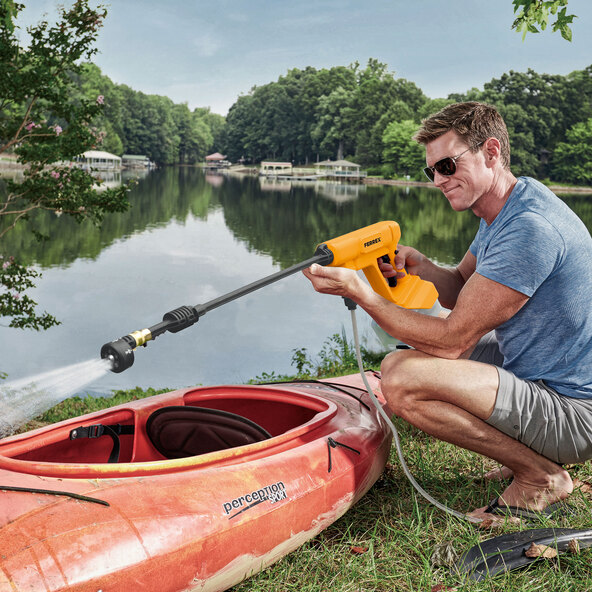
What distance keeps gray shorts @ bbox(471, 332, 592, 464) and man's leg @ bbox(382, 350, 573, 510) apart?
49 millimetres

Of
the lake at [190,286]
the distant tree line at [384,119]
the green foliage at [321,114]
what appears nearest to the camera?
the lake at [190,286]

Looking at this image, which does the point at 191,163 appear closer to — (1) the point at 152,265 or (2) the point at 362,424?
(1) the point at 152,265

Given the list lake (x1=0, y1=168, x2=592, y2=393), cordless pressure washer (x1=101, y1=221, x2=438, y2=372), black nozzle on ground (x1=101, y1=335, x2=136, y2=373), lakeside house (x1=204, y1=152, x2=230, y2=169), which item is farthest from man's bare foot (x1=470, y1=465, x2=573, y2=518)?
lakeside house (x1=204, y1=152, x2=230, y2=169)

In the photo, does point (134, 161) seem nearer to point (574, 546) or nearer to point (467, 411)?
point (467, 411)

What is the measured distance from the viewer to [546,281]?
2564 millimetres

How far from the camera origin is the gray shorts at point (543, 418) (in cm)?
258

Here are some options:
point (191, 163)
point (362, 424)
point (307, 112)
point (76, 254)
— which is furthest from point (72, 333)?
point (191, 163)

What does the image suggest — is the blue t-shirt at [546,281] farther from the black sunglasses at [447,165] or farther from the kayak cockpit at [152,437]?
the kayak cockpit at [152,437]

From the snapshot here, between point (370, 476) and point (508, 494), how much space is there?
66 cm

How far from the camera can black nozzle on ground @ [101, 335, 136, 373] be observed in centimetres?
201

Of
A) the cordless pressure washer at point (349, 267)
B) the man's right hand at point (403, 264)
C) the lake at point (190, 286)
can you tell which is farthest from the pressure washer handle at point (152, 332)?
the lake at point (190, 286)

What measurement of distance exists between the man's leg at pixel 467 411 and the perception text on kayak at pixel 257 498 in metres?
0.67

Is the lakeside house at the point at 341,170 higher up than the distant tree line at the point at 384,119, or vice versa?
the distant tree line at the point at 384,119

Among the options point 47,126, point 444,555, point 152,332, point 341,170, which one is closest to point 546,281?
point 444,555
